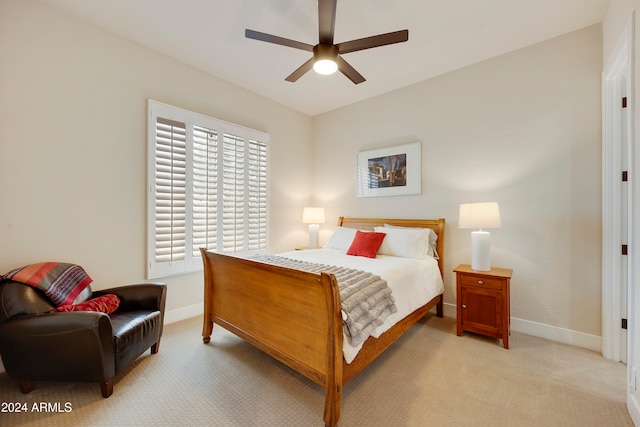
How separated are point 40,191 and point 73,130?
0.62 meters

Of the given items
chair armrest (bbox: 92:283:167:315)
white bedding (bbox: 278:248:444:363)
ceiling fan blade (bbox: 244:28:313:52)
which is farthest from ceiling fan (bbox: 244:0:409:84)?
chair armrest (bbox: 92:283:167:315)

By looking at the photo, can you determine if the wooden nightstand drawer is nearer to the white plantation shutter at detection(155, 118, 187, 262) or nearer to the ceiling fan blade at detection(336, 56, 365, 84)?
the ceiling fan blade at detection(336, 56, 365, 84)

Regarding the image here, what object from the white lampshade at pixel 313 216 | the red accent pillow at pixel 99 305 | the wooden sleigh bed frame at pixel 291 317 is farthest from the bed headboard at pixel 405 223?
the red accent pillow at pixel 99 305

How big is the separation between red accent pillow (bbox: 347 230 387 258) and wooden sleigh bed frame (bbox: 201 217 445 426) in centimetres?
82

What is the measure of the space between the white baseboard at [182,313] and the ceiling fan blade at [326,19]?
10.6 feet

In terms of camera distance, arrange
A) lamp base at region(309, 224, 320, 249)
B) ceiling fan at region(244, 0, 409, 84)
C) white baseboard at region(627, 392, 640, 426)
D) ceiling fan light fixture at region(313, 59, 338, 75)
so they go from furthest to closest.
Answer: lamp base at region(309, 224, 320, 249)
ceiling fan light fixture at region(313, 59, 338, 75)
ceiling fan at region(244, 0, 409, 84)
white baseboard at region(627, 392, 640, 426)

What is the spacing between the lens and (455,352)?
2457 mm

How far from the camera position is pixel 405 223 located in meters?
3.64

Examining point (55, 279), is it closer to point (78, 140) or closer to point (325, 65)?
point (78, 140)

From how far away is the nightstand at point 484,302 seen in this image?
2506mm

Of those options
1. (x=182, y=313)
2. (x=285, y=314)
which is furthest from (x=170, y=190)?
(x=285, y=314)

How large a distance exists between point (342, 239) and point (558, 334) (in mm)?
2500

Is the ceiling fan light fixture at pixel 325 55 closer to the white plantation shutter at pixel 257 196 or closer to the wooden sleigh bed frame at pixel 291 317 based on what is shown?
the wooden sleigh bed frame at pixel 291 317

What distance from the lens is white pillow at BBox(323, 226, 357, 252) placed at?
3.70 meters
